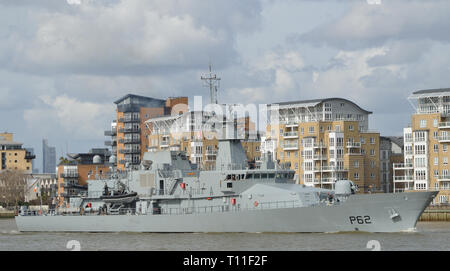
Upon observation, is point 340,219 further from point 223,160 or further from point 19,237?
point 19,237

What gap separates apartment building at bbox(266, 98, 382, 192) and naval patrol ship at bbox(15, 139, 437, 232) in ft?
131

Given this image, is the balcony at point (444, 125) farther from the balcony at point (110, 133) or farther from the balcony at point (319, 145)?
the balcony at point (110, 133)

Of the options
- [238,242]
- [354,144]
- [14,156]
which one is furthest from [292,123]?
[14,156]

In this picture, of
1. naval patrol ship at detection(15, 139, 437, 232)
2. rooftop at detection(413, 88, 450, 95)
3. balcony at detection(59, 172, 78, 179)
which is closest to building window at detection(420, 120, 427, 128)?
rooftop at detection(413, 88, 450, 95)

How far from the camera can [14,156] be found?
503ft

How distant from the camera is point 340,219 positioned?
43625 millimetres

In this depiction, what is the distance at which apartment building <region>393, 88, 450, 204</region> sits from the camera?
266 ft

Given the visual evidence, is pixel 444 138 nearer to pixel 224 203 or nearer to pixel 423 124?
pixel 423 124

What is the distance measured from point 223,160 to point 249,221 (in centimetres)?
554

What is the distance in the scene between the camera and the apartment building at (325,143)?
89938 millimetres
